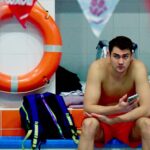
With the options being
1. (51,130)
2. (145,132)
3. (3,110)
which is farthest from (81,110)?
(145,132)

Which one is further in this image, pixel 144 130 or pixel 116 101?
pixel 116 101

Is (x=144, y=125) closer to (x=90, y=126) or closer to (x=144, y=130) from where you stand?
(x=144, y=130)

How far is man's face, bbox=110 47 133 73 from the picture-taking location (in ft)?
7.00

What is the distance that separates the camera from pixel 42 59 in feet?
9.09

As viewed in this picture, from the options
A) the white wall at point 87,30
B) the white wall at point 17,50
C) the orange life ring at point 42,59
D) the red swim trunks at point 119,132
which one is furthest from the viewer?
the white wall at point 87,30

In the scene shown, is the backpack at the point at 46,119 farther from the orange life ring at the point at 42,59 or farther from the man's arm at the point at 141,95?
the man's arm at the point at 141,95

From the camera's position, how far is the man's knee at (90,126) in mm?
2111

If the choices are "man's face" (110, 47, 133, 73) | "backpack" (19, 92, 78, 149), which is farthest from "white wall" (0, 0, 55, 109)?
"man's face" (110, 47, 133, 73)

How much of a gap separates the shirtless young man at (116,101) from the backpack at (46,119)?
9.8 inches

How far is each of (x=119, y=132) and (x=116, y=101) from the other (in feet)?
0.56

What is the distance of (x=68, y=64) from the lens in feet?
11.1

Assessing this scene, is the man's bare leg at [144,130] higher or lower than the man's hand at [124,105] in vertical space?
lower

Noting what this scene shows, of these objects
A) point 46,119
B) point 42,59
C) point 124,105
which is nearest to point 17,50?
point 42,59

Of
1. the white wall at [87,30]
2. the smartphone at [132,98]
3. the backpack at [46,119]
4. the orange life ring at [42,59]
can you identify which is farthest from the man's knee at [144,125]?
the white wall at [87,30]
